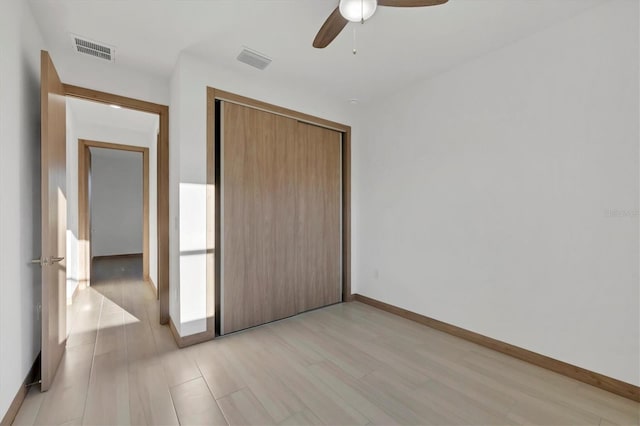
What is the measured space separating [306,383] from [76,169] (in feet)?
15.2

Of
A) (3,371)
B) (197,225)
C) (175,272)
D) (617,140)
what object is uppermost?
(617,140)

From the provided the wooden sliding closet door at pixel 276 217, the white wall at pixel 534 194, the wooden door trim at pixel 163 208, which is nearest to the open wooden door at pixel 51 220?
the wooden door trim at pixel 163 208

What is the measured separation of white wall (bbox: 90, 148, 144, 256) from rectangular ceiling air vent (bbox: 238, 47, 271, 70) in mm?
6242

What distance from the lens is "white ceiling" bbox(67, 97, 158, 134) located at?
3.58 m

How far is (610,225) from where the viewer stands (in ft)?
6.36

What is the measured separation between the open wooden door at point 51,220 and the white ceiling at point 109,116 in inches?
58.8

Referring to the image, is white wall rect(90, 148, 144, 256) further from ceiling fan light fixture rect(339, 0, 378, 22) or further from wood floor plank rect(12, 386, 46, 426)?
ceiling fan light fixture rect(339, 0, 378, 22)

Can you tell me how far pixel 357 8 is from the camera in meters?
1.63

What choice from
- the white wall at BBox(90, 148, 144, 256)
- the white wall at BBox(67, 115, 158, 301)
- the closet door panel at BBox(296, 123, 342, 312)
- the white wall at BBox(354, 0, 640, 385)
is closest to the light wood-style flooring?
the white wall at BBox(354, 0, 640, 385)

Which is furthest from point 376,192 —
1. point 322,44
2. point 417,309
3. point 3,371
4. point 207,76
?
point 3,371

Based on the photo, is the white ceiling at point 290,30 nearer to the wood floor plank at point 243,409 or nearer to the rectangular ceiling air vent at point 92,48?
the rectangular ceiling air vent at point 92,48

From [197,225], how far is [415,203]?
2.33 m

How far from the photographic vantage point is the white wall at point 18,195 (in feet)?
5.00

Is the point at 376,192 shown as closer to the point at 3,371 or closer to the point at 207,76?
the point at 207,76
